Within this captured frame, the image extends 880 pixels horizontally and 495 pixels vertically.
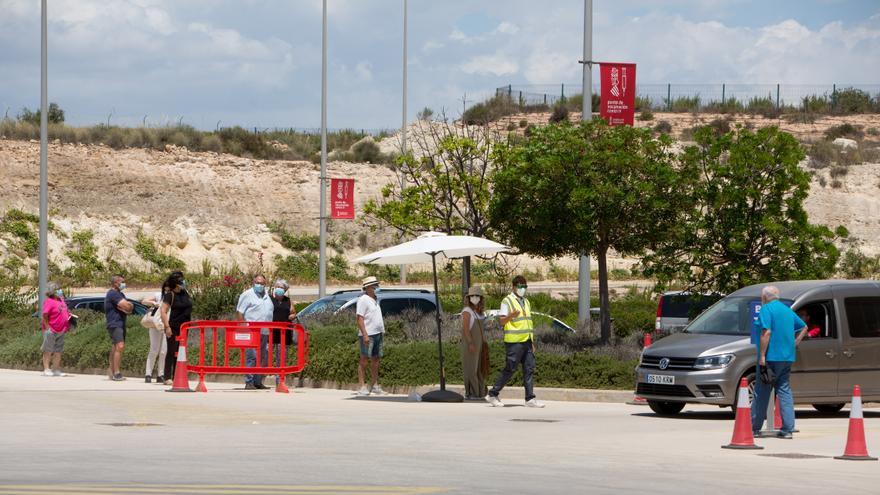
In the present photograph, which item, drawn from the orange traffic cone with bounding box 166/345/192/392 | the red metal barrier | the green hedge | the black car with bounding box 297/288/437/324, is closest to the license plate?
the green hedge

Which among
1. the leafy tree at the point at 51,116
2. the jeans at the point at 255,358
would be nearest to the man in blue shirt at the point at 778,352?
the jeans at the point at 255,358

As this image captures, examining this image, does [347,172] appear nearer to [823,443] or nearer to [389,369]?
[389,369]

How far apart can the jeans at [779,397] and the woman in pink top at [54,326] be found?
51.0 ft

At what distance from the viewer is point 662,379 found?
1886 centimetres

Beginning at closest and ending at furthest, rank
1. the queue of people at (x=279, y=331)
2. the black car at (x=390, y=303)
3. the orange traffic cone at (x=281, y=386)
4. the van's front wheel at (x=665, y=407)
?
the van's front wheel at (x=665, y=407), the queue of people at (x=279, y=331), the orange traffic cone at (x=281, y=386), the black car at (x=390, y=303)

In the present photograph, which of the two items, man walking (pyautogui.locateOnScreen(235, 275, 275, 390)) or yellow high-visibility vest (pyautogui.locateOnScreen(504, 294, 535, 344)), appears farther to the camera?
man walking (pyautogui.locateOnScreen(235, 275, 275, 390))

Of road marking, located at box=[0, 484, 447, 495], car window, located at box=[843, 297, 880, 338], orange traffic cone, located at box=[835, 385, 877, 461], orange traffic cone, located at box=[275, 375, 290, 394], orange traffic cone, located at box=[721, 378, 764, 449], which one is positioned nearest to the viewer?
road marking, located at box=[0, 484, 447, 495]

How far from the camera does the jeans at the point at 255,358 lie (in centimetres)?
2372

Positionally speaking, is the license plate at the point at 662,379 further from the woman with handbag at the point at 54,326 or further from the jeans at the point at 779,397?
the woman with handbag at the point at 54,326

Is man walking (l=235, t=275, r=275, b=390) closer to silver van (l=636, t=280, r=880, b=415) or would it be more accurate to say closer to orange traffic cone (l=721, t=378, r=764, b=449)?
silver van (l=636, t=280, r=880, b=415)

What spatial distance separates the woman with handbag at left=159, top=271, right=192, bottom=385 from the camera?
24.3m

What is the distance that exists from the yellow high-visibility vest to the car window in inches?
175

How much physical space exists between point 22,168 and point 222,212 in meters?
10.7

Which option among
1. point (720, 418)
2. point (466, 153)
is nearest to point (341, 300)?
point (466, 153)
